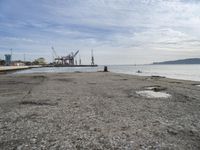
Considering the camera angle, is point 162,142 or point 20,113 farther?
point 20,113

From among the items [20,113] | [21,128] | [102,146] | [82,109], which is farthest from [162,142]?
[20,113]

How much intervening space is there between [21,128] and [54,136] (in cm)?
128

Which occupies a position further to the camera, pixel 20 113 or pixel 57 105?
pixel 57 105

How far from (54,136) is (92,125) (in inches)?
53.3

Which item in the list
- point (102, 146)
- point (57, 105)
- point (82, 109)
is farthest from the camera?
point (57, 105)

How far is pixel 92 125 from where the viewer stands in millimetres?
6668

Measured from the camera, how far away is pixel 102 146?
196 inches

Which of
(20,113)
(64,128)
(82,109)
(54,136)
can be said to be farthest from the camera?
(82,109)

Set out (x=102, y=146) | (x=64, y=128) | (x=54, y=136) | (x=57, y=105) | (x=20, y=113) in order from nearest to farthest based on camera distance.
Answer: (x=102, y=146) → (x=54, y=136) → (x=64, y=128) → (x=20, y=113) → (x=57, y=105)

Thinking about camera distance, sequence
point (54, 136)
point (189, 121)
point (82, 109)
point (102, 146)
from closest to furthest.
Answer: point (102, 146), point (54, 136), point (189, 121), point (82, 109)

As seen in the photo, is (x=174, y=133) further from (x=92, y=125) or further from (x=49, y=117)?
(x=49, y=117)

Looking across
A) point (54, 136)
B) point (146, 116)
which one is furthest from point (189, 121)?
point (54, 136)

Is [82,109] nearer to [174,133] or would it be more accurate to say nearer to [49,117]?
[49,117]

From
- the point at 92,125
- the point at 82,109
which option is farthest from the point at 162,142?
the point at 82,109
